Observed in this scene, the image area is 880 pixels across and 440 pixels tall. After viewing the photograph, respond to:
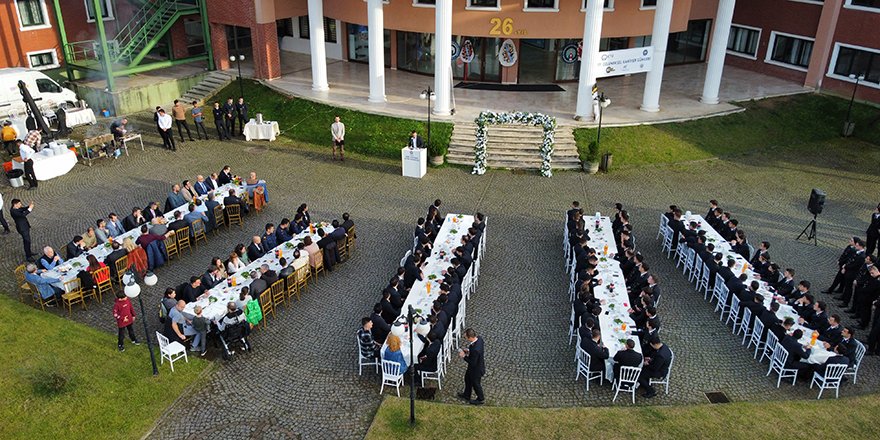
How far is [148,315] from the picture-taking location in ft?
50.9

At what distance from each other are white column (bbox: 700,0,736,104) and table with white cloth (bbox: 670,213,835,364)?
12640mm

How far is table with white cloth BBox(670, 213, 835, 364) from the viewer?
13.1 meters

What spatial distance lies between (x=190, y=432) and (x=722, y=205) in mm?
17724

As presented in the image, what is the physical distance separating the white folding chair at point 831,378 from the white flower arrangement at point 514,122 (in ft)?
41.0

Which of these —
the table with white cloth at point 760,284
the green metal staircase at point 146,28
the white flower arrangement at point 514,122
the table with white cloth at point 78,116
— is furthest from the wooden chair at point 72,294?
the green metal staircase at point 146,28

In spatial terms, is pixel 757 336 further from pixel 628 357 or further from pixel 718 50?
pixel 718 50

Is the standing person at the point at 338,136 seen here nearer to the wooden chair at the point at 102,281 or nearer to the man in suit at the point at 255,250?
the man in suit at the point at 255,250

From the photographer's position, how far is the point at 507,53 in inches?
1232

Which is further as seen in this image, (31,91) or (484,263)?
(31,91)

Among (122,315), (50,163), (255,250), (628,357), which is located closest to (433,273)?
(255,250)

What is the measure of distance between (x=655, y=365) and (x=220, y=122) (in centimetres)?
2039

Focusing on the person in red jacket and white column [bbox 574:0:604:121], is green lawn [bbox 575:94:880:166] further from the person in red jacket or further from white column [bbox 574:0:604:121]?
the person in red jacket

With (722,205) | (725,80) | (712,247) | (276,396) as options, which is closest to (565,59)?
(725,80)

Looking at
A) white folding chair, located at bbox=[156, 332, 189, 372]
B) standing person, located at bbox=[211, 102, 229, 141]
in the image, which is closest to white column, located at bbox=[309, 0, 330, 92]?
standing person, located at bbox=[211, 102, 229, 141]
